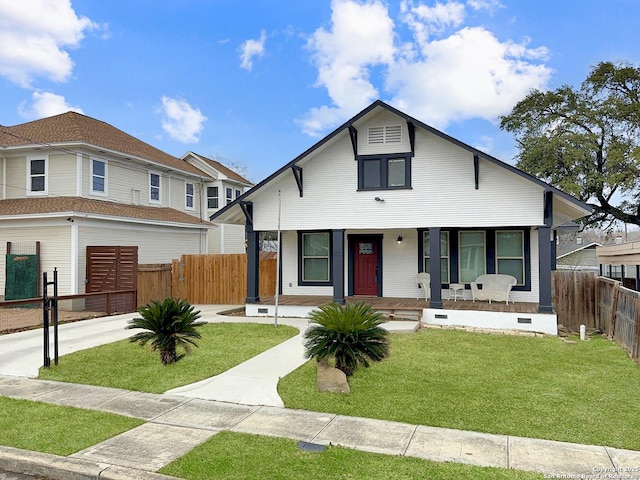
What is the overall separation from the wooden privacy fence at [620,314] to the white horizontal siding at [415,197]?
2590mm

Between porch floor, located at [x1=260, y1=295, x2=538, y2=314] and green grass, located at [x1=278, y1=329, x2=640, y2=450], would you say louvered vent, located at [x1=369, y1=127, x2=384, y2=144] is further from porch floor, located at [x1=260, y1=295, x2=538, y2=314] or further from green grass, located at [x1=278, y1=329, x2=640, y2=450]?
green grass, located at [x1=278, y1=329, x2=640, y2=450]

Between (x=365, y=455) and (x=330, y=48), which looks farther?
(x=330, y=48)

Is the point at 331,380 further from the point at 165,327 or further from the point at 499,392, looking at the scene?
the point at 165,327

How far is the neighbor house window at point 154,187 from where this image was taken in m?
20.4

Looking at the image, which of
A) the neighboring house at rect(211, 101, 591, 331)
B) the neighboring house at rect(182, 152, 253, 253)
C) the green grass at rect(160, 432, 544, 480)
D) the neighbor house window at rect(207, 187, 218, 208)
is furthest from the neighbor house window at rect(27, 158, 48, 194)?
the green grass at rect(160, 432, 544, 480)

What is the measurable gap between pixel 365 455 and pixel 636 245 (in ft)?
54.4

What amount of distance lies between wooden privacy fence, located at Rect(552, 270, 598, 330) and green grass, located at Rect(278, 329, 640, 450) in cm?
459

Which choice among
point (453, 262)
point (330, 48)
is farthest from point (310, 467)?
point (330, 48)

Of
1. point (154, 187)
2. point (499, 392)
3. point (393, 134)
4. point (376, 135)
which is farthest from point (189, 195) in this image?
point (499, 392)

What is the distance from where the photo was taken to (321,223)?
1369 centimetres

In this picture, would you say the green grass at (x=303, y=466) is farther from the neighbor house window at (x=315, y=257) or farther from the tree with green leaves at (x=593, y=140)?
the tree with green leaves at (x=593, y=140)

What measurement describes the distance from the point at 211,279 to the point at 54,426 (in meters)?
13.0

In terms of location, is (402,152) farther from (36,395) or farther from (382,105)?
(36,395)

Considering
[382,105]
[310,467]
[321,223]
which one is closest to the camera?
[310,467]
